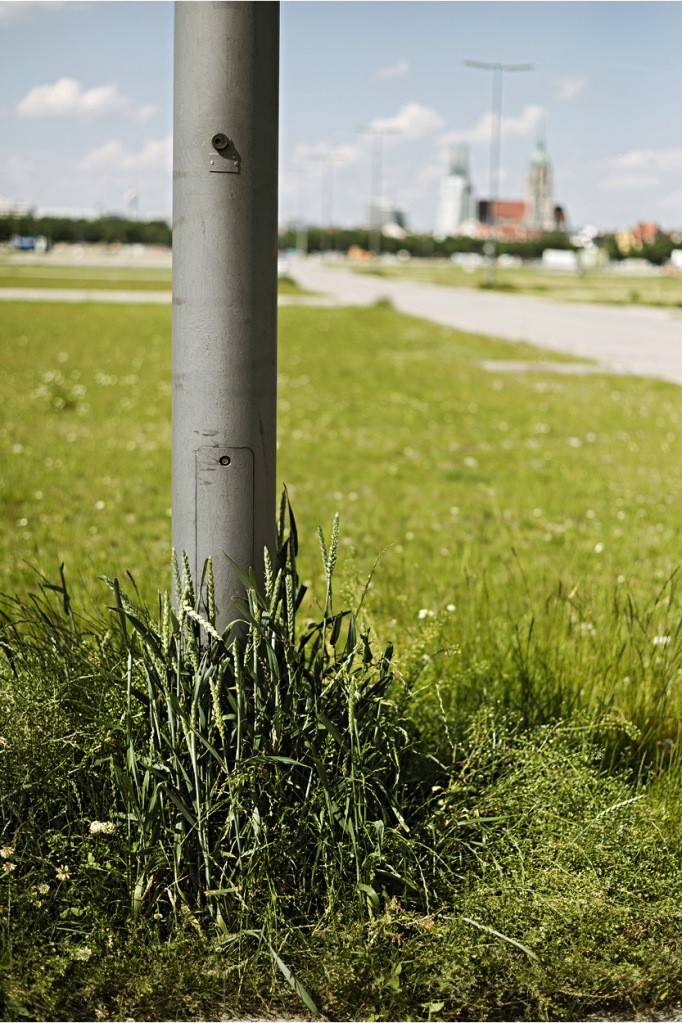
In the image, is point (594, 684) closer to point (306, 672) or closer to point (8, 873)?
point (306, 672)

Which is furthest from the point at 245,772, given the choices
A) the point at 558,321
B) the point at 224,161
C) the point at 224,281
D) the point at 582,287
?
the point at 582,287

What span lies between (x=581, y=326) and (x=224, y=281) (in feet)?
80.8

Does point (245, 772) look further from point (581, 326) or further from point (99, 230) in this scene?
point (99, 230)

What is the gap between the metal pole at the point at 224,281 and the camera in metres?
2.03

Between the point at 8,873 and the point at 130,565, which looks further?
the point at 130,565

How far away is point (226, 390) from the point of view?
2.08m

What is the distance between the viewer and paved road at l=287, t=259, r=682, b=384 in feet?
56.9

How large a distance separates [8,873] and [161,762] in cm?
37

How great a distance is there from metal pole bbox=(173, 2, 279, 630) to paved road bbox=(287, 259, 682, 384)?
12604 mm

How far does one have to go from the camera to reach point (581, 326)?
83.6 ft

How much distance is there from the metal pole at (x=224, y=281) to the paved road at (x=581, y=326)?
12604 millimetres

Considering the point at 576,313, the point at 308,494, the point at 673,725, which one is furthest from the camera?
the point at 576,313

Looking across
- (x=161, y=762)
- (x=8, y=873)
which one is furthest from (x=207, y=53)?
(x=8, y=873)

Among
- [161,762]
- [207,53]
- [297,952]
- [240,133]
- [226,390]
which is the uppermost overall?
[207,53]
